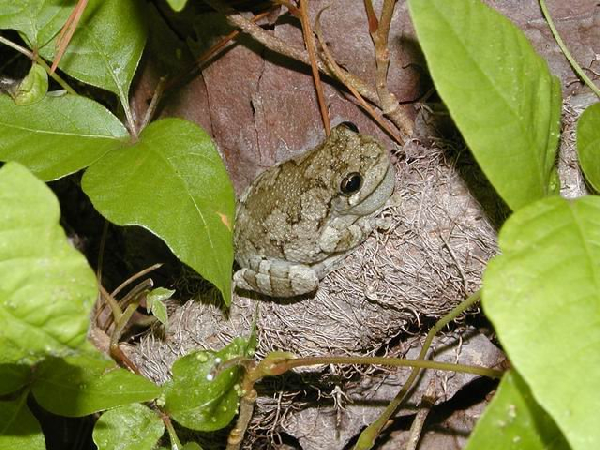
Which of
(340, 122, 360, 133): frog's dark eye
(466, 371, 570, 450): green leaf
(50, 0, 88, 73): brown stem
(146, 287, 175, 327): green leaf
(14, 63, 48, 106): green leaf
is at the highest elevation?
(50, 0, 88, 73): brown stem

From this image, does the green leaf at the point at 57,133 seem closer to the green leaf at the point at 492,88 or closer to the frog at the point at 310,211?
Result: the frog at the point at 310,211

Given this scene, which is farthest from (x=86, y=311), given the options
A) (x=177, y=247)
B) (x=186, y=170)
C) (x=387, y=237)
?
(x=387, y=237)

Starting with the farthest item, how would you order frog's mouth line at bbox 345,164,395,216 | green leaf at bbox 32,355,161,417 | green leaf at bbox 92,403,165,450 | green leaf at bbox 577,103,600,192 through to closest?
frog's mouth line at bbox 345,164,395,216, green leaf at bbox 92,403,165,450, green leaf at bbox 32,355,161,417, green leaf at bbox 577,103,600,192

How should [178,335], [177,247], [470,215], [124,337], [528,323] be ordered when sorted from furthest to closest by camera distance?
[124,337] < [178,335] < [470,215] < [177,247] < [528,323]

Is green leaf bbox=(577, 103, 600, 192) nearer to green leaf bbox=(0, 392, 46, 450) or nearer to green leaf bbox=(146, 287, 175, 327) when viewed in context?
green leaf bbox=(146, 287, 175, 327)

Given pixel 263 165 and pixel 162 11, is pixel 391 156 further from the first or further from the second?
pixel 162 11

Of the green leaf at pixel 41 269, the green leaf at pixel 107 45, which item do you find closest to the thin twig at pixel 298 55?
the green leaf at pixel 107 45

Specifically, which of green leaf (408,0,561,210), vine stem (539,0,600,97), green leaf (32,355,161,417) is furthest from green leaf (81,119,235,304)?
vine stem (539,0,600,97)
